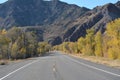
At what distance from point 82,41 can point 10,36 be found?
3190 cm

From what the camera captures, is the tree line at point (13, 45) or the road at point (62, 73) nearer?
the road at point (62, 73)

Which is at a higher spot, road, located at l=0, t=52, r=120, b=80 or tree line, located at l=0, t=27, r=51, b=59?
tree line, located at l=0, t=27, r=51, b=59

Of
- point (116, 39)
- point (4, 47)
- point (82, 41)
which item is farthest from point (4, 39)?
point (82, 41)

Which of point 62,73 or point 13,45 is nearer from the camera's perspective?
point 62,73

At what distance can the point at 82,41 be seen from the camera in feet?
394

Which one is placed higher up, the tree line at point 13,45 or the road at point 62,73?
the tree line at point 13,45

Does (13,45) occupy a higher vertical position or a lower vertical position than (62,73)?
higher

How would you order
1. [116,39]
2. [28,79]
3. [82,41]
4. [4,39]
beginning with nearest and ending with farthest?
[28,79] → [116,39] → [4,39] → [82,41]

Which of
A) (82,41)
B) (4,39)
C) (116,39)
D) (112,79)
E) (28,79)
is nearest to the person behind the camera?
(112,79)

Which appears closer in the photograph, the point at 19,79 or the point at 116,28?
the point at 19,79

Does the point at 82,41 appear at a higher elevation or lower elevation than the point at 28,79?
higher

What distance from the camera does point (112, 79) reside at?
16.0 meters

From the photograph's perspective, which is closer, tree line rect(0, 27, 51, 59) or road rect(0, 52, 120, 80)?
road rect(0, 52, 120, 80)

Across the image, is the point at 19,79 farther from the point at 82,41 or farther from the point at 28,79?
the point at 82,41
